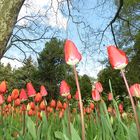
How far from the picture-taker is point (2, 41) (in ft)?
18.2

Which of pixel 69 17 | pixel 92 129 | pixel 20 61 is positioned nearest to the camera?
pixel 92 129

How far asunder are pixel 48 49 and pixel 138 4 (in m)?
12.6

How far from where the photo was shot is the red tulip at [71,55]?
1500mm

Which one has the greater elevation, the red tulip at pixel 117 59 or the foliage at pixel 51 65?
the foliage at pixel 51 65

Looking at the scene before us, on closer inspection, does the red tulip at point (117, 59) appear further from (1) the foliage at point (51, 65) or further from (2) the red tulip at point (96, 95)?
(1) the foliage at point (51, 65)

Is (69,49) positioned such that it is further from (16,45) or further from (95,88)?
(16,45)

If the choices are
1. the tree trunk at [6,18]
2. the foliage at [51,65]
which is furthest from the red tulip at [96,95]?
the foliage at [51,65]

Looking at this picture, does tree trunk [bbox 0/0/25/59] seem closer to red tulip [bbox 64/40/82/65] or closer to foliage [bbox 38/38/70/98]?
red tulip [bbox 64/40/82/65]

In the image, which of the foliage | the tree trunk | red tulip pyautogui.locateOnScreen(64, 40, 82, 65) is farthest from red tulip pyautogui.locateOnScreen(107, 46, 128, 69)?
the foliage

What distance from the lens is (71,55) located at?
152 cm

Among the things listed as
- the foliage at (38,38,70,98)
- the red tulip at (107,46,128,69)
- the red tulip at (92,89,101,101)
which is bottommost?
the red tulip at (107,46,128,69)

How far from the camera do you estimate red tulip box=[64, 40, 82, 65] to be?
1500 mm

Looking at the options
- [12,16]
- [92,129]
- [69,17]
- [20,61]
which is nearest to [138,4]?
[20,61]

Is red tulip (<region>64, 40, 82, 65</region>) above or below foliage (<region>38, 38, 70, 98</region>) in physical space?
below
